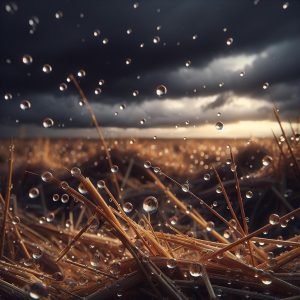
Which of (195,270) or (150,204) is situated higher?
(150,204)

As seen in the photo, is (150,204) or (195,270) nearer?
(195,270)

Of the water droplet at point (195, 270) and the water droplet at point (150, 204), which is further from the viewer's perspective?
the water droplet at point (150, 204)

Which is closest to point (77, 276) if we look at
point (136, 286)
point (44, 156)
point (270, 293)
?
point (136, 286)

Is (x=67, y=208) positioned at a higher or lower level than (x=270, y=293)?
higher

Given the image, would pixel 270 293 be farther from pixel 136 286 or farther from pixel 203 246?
pixel 136 286

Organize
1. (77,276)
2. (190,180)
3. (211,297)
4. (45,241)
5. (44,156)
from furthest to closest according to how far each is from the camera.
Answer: (44,156), (190,180), (45,241), (77,276), (211,297)

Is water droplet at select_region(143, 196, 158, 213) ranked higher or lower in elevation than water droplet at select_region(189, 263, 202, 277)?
higher

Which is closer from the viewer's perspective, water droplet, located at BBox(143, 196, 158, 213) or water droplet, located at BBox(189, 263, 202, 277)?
water droplet, located at BBox(189, 263, 202, 277)

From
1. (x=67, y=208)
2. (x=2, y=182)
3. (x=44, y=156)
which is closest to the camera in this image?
(x=67, y=208)
